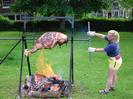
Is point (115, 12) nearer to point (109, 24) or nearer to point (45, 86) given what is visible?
point (109, 24)

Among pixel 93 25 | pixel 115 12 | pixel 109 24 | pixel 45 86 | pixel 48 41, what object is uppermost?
pixel 48 41

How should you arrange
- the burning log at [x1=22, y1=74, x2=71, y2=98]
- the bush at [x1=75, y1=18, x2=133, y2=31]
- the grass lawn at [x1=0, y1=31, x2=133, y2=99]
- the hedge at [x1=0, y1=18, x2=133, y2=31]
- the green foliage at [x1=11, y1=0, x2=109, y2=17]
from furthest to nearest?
the bush at [x1=75, y1=18, x2=133, y2=31] < the hedge at [x1=0, y1=18, x2=133, y2=31] < the green foliage at [x1=11, y1=0, x2=109, y2=17] < the grass lawn at [x1=0, y1=31, x2=133, y2=99] < the burning log at [x1=22, y1=74, x2=71, y2=98]

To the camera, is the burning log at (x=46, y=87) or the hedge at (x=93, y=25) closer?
the burning log at (x=46, y=87)

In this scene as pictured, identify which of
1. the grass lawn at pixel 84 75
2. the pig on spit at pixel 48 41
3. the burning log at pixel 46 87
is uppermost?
the pig on spit at pixel 48 41

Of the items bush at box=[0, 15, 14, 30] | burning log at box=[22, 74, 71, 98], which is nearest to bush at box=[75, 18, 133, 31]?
bush at box=[0, 15, 14, 30]

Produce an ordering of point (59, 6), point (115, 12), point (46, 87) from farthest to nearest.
Result: point (115, 12) → point (59, 6) → point (46, 87)

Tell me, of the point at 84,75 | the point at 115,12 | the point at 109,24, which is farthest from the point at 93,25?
the point at 115,12

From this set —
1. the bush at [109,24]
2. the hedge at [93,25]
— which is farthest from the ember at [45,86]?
the bush at [109,24]

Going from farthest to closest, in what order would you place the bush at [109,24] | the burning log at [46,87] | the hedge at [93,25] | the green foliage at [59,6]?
the bush at [109,24] → the hedge at [93,25] → the green foliage at [59,6] → the burning log at [46,87]

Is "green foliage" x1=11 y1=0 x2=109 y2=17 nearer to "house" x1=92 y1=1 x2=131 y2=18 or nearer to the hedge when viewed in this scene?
"house" x1=92 y1=1 x2=131 y2=18

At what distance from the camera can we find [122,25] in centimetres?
4900

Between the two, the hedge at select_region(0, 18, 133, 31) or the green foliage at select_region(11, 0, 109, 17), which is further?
the hedge at select_region(0, 18, 133, 31)

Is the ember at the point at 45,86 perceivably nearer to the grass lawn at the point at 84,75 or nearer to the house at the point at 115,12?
the grass lawn at the point at 84,75

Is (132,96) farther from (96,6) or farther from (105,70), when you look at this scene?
(96,6)
